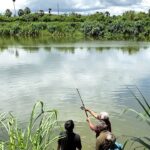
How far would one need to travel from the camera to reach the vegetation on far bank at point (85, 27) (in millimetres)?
67375

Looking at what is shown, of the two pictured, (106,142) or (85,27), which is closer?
(106,142)

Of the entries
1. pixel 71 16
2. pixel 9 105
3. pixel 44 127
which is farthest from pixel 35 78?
pixel 71 16

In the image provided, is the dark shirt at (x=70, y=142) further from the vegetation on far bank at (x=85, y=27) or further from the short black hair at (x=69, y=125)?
the vegetation on far bank at (x=85, y=27)

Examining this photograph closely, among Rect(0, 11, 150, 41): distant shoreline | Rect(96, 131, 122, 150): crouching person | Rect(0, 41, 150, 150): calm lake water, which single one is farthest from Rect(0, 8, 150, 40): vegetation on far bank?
Rect(96, 131, 122, 150): crouching person

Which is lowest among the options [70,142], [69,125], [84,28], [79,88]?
[84,28]

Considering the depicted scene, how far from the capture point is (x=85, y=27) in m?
71.1

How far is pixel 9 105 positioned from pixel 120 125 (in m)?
4.30

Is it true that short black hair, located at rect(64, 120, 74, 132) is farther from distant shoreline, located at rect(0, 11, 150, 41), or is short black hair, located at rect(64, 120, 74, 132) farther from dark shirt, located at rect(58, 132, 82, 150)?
distant shoreline, located at rect(0, 11, 150, 41)

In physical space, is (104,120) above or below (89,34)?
above

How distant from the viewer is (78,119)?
38.8ft

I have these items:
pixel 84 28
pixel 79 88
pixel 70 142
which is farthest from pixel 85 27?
pixel 70 142

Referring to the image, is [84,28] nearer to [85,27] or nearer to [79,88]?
[85,27]

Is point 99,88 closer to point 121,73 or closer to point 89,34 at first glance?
point 121,73

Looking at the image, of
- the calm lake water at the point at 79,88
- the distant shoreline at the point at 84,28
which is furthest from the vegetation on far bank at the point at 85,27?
the calm lake water at the point at 79,88
